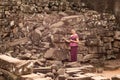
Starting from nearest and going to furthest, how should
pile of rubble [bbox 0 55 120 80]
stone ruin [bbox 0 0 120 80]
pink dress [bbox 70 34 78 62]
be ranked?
pile of rubble [bbox 0 55 120 80]
pink dress [bbox 70 34 78 62]
stone ruin [bbox 0 0 120 80]

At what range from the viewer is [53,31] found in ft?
55.6

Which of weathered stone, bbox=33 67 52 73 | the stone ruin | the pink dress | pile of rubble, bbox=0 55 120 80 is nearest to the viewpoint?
pile of rubble, bbox=0 55 120 80

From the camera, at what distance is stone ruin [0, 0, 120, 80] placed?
16.4 m

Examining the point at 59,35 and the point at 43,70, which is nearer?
the point at 43,70

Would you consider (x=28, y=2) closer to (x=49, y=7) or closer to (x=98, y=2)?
(x=49, y=7)

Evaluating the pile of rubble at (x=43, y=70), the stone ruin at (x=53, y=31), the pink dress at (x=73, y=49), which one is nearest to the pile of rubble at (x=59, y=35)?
the stone ruin at (x=53, y=31)

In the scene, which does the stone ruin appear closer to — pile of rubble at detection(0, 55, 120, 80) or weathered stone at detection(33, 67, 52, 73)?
pile of rubble at detection(0, 55, 120, 80)

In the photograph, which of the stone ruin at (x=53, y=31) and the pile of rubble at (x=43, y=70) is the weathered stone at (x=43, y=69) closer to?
the pile of rubble at (x=43, y=70)

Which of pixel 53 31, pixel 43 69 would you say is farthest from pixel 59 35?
pixel 43 69

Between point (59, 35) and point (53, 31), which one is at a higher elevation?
point (53, 31)

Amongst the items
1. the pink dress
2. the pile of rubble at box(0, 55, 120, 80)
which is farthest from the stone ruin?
the pink dress

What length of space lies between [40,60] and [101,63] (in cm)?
338

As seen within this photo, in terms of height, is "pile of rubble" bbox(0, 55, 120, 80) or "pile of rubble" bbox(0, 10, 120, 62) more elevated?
"pile of rubble" bbox(0, 10, 120, 62)

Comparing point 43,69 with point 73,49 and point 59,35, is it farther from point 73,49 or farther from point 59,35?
point 59,35
